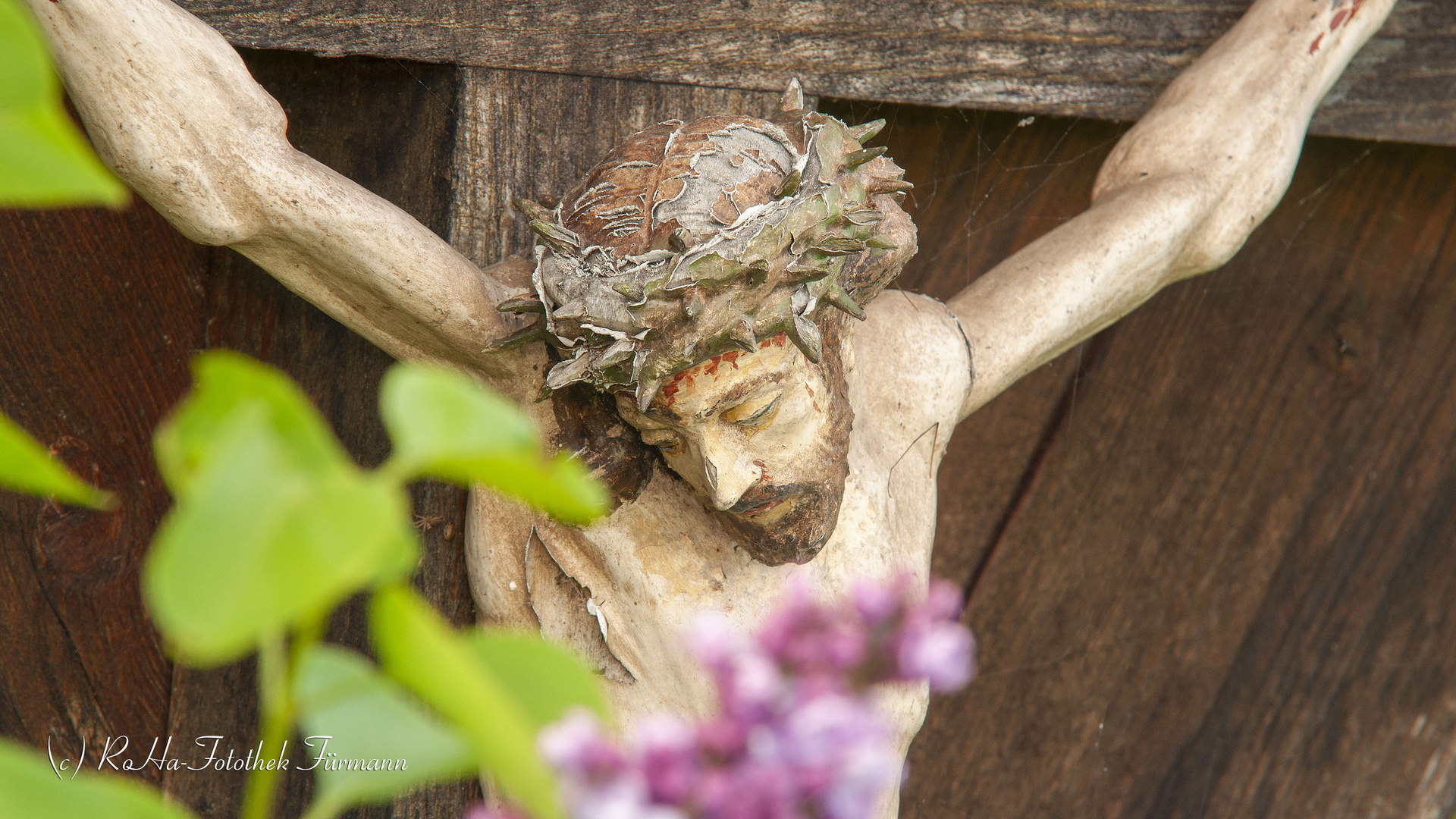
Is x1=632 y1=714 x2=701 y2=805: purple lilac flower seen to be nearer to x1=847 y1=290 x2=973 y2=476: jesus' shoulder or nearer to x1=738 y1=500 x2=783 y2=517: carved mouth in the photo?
x1=738 y1=500 x2=783 y2=517: carved mouth

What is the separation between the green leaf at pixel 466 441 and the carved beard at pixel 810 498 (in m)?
0.42

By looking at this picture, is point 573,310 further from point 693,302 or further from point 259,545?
point 259,545

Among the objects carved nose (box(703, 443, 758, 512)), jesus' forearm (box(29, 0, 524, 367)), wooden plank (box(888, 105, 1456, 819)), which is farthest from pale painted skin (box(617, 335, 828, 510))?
wooden plank (box(888, 105, 1456, 819))

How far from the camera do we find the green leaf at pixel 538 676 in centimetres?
17

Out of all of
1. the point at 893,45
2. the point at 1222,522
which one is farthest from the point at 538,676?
the point at 1222,522

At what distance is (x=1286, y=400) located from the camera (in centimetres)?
108

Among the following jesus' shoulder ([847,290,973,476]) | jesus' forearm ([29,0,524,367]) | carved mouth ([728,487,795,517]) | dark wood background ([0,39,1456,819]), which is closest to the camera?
jesus' forearm ([29,0,524,367])

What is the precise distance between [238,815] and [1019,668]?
0.72 meters

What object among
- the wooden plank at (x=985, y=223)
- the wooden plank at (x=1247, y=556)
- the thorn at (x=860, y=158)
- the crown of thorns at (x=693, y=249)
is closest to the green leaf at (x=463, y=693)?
the crown of thorns at (x=693, y=249)

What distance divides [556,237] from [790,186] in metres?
0.11

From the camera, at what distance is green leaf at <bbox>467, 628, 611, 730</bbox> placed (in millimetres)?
166

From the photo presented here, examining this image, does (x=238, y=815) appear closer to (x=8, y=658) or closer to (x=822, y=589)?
(x=8, y=658)

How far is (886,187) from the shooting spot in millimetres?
582

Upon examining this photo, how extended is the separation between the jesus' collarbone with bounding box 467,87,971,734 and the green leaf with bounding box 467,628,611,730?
322 mm
